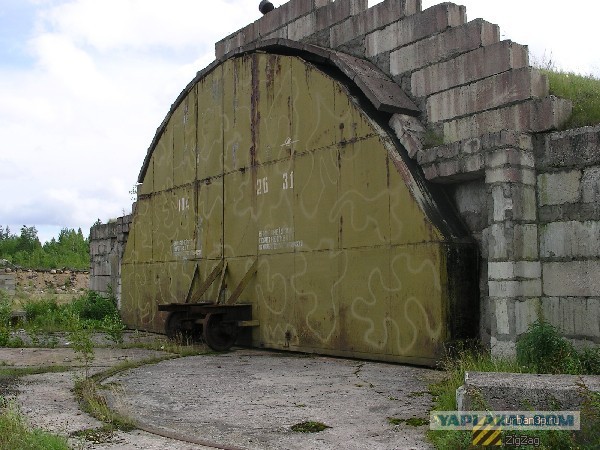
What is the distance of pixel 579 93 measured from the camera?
8320mm

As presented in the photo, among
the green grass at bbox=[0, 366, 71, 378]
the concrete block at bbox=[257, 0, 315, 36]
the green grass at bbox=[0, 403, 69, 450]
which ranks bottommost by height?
the green grass at bbox=[0, 366, 71, 378]

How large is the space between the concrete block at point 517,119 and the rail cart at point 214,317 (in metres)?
4.48

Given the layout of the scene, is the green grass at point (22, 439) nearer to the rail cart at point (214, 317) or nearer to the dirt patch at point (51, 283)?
the rail cart at point (214, 317)

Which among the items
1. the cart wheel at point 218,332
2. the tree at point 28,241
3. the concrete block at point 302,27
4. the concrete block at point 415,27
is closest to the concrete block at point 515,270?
the concrete block at point 415,27

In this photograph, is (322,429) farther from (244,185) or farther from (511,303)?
(244,185)

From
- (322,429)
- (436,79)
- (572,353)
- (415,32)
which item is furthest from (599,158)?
(322,429)

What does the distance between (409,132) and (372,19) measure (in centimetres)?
235

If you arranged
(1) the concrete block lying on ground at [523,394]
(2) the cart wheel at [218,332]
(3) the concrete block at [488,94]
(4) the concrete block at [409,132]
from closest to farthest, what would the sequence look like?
(1) the concrete block lying on ground at [523,394]
(3) the concrete block at [488,94]
(4) the concrete block at [409,132]
(2) the cart wheel at [218,332]

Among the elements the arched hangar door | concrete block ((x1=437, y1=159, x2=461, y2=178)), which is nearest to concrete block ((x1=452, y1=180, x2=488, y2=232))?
the arched hangar door

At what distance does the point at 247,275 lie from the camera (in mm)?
11477

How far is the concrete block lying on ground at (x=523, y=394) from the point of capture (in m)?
4.31

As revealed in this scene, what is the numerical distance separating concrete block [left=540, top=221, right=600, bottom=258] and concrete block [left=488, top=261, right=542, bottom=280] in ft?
0.66

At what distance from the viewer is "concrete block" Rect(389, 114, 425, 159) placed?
29.8ft

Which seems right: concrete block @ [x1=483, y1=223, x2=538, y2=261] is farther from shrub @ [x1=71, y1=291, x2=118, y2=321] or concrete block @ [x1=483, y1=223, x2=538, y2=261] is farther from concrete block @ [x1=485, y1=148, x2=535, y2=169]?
shrub @ [x1=71, y1=291, x2=118, y2=321]
